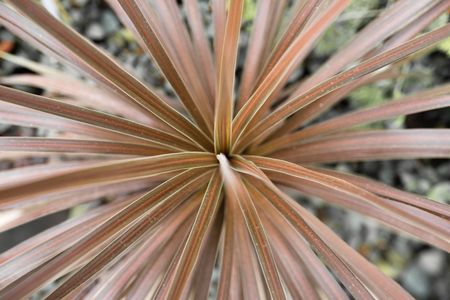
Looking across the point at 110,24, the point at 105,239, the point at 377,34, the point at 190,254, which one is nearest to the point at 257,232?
the point at 190,254

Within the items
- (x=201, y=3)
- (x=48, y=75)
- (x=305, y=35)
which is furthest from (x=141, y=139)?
(x=201, y=3)

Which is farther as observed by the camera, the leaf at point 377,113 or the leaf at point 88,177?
the leaf at point 377,113

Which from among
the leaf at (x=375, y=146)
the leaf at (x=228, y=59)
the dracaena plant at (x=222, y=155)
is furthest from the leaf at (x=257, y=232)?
the leaf at (x=375, y=146)

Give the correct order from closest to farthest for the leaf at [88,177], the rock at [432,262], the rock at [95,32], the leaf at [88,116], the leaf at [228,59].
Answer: the leaf at [88,177] → the leaf at [228,59] → the leaf at [88,116] → the rock at [432,262] → the rock at [95,32]

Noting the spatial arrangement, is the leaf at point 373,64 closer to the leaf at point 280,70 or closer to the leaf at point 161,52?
the leaf at point 280,70

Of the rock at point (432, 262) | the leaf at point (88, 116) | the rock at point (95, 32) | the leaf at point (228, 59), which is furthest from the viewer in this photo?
→ the rock at point (95, 32)

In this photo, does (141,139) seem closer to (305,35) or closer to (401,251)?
(305,35)

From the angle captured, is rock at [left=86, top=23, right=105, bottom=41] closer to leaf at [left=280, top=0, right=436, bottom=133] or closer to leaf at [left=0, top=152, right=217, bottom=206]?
leaf at [left=280, top=0, right=436, bottom=133]
